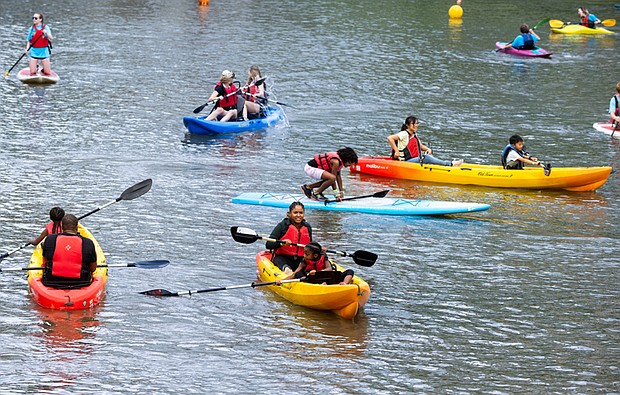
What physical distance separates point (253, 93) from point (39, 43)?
656 cm

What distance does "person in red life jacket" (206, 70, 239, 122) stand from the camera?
994 inches

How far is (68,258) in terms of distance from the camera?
547 inches

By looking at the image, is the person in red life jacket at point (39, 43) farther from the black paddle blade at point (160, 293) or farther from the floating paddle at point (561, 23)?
the floating paddle at point (561, 23)

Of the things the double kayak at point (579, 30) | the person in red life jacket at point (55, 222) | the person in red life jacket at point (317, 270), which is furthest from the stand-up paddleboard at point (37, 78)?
the double kayak at point (579, 30)

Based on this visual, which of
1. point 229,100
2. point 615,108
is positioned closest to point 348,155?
point 229,100

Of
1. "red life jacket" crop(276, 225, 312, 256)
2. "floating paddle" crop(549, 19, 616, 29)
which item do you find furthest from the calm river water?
"floating paddle" crop(549, 19, 616, 29)

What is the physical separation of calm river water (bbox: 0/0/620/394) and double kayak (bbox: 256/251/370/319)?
176 mm

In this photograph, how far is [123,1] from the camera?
48.1 m

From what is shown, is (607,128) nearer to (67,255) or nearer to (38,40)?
(38,40)

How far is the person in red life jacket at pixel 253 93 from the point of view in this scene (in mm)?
25906

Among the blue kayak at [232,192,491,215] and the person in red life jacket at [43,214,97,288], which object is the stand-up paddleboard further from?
the person in red life jacket at [43,214,97,288]

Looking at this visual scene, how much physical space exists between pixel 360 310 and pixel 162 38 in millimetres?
25346

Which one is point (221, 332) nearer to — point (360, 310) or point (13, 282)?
point (360, 310)

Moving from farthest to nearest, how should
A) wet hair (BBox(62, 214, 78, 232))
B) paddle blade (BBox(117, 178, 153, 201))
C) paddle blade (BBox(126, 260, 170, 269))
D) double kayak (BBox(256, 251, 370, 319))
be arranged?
1. paddle blade (BBox(117, 178, 153, 201))
2. paddle blade (BBox(126, 260, 170, 269))
3. wet hair (BBox(62, 214, 78, 232))
4. double kayak (BBox(256, 251, 370, 319))
